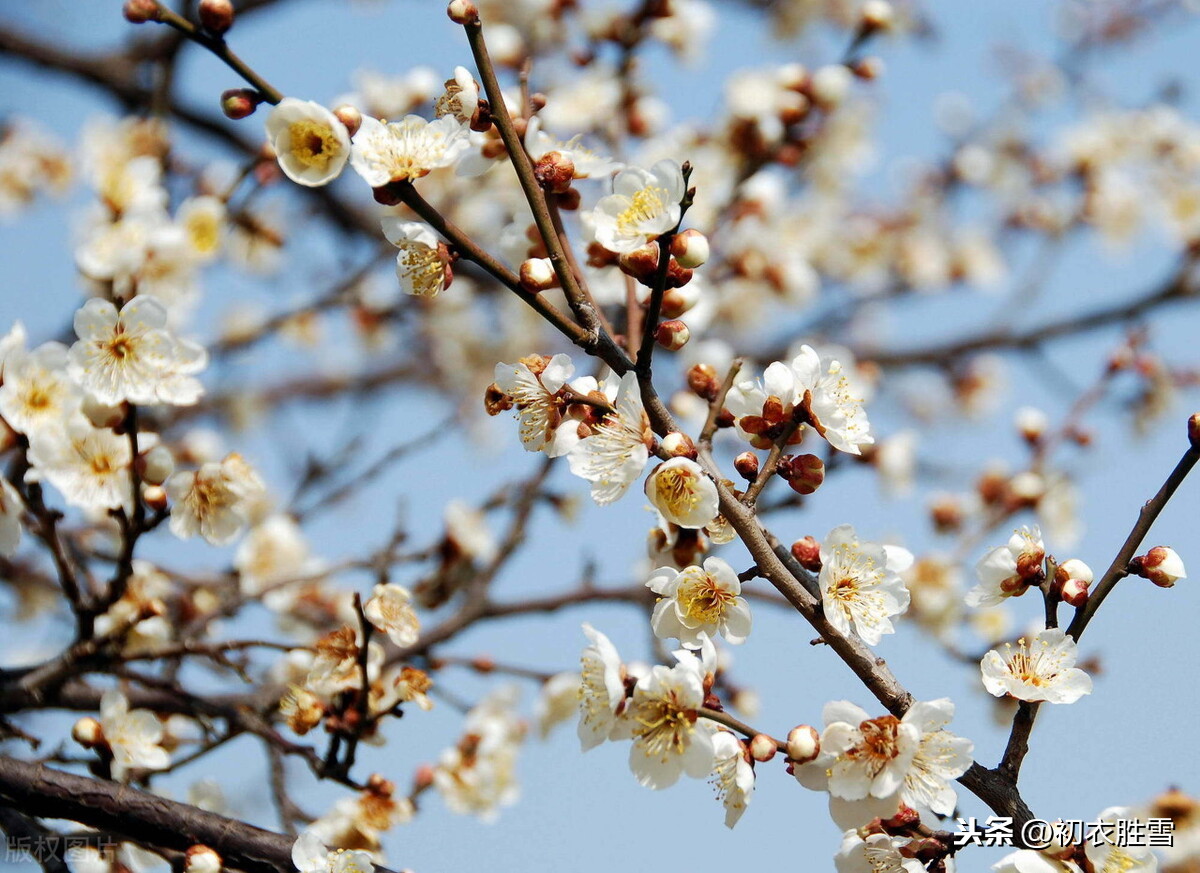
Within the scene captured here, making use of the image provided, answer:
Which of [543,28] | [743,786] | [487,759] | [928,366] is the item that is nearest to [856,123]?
[928,366]

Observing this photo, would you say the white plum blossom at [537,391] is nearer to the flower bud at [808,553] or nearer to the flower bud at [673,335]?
the flower bud at [673,335]

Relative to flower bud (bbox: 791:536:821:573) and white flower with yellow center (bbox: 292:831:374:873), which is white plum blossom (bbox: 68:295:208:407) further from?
A: flower bud (bbox: 791:536:821:573)

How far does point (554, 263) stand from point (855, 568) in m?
0.62

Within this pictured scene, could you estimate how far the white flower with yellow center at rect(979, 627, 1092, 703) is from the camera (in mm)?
1528

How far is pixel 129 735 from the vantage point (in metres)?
2.08

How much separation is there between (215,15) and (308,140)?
0.22m

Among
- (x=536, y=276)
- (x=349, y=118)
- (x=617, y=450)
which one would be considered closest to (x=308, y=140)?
(x=349, y=118)

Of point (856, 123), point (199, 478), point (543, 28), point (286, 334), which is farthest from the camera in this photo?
point (856, 123)

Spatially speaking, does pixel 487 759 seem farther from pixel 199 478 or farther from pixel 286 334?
pixel 286 334

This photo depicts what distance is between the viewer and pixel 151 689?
2.28 metres

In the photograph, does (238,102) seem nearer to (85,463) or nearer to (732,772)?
(85,463)

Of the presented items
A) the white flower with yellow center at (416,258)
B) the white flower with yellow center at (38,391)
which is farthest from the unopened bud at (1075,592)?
the white flower with yellow center at (38,391)

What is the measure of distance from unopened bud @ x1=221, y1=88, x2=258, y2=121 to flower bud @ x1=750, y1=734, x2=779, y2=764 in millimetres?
1167

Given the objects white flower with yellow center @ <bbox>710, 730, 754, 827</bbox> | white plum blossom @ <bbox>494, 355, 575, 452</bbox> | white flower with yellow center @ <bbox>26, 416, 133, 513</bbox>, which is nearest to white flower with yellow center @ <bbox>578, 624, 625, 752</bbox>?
white flower with yellow center @ <bbox>710, 730, 754, 827</bbox>
